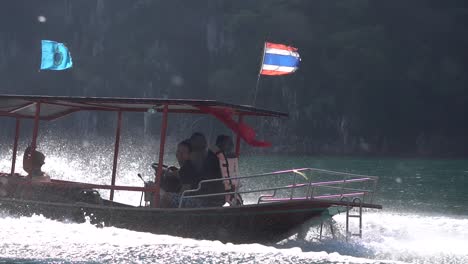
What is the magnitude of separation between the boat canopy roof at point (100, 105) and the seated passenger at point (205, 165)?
2.52 ft

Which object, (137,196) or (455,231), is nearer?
(455,231)

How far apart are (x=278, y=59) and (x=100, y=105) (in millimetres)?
4482

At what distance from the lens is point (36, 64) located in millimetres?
Result: 159125

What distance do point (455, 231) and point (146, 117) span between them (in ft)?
386

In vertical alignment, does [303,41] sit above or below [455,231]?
above

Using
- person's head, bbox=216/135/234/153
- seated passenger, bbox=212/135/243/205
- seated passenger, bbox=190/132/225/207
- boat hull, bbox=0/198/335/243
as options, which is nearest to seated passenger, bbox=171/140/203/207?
seated passenger, bbox=190/132/225/207

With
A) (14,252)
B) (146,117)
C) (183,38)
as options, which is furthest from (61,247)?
(183,38)

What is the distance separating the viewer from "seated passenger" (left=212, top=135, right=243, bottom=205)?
1465 cm

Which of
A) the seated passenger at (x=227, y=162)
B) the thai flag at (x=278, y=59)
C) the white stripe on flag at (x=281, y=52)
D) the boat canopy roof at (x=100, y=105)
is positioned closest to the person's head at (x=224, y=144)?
the seated passenger at (x=227, y=162)

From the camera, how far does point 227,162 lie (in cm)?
1473

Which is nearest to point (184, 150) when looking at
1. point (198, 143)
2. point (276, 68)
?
point (198, 143)

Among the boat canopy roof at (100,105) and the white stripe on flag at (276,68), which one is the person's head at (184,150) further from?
the white stripe on flag at (276,68)

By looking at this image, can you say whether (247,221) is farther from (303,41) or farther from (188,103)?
(303,41)

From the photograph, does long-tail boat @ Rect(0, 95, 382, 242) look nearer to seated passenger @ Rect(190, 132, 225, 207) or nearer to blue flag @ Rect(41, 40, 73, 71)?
seated passenger @ Rect(190, 132, 225, 207)
